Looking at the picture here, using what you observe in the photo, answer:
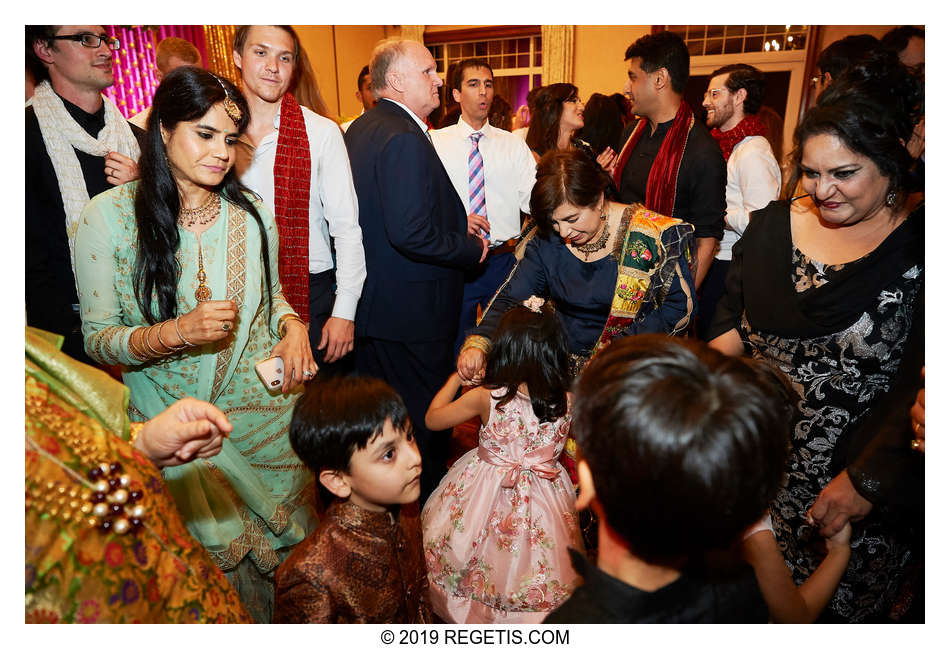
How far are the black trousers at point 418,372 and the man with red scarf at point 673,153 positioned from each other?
1.22 metres

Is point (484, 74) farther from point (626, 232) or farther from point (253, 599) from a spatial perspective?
point (253, 599)

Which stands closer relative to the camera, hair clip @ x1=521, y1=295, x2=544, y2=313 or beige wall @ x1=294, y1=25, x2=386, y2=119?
hair clip @ x1=521, y1=295, x2=544, y2=313

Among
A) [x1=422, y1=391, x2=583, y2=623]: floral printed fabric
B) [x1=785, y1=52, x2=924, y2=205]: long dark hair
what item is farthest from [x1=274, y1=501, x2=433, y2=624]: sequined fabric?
[x1=785, y1=52, x2=924, y2=205]: long dark hair

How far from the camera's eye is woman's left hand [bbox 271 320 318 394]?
1.54 m

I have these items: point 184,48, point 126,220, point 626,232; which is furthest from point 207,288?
point 184,48

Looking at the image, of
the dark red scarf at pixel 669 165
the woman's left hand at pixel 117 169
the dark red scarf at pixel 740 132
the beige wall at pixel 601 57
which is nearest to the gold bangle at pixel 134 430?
the woman's left hand at pixel 117 169

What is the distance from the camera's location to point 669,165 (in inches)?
105

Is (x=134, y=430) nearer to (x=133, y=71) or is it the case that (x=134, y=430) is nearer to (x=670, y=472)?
(x=670, y=472)

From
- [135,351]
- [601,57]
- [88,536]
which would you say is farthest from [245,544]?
[601,57]

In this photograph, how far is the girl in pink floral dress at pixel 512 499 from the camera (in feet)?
5.56

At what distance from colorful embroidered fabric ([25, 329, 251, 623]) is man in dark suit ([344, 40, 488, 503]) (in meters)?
1.34

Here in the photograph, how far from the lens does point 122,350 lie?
137cm

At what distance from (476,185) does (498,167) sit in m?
0.16

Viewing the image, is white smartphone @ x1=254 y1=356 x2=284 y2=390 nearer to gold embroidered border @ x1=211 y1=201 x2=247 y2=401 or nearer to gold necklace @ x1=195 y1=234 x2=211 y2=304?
gold embroidered border @ x1=211 y1=201 x2=247 y2=401
